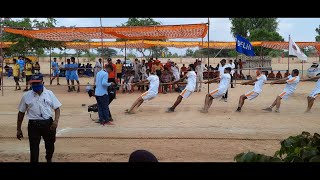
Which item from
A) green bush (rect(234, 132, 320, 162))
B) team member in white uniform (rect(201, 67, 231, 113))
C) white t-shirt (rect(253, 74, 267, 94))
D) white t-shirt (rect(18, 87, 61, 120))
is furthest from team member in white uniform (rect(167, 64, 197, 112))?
green bush (rect(234, 132, 320, 162))

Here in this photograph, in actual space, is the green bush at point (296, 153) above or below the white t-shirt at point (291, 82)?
below

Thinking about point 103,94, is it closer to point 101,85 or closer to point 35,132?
point 101,85

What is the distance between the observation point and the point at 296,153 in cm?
289

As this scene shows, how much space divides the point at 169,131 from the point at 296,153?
6500 mm

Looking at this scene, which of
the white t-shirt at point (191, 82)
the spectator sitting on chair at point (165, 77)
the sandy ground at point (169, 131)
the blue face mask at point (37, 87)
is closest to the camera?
the blue face mask at point (37, 87)

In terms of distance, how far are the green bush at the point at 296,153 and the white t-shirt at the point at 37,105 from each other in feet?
12.0

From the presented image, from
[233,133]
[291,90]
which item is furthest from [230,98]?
[233,133]

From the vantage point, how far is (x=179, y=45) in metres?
27.0

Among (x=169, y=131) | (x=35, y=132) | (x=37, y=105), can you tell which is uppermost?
(x=37, y=105)

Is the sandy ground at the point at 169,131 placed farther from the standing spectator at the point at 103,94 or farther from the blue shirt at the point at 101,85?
the blue shirt at the point at 101,85

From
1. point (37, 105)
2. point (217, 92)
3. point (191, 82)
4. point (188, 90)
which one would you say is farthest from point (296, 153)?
point (191, 82)

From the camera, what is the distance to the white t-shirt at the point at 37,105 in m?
5.62

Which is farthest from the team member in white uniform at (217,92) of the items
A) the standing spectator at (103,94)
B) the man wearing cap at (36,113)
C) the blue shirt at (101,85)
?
the man wearing cap at (36,113)

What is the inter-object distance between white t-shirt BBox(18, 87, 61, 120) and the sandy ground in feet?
4.60
